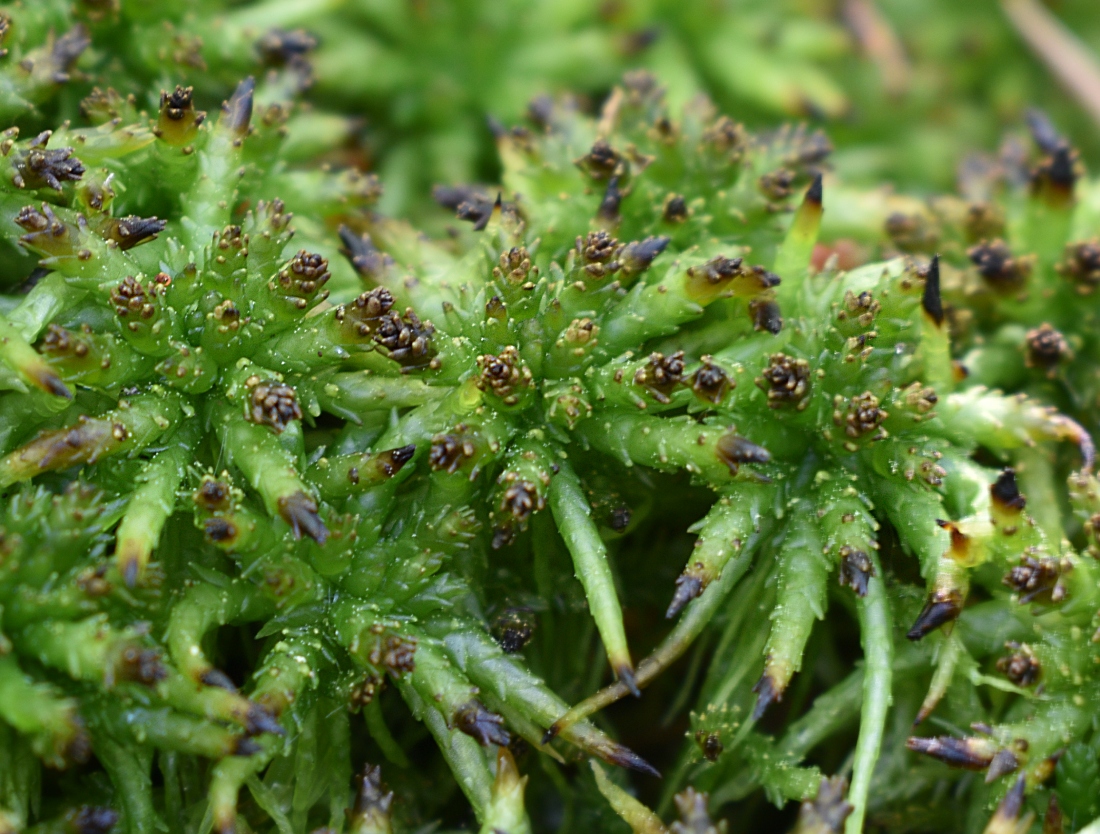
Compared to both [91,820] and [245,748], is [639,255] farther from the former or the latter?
[91,820]

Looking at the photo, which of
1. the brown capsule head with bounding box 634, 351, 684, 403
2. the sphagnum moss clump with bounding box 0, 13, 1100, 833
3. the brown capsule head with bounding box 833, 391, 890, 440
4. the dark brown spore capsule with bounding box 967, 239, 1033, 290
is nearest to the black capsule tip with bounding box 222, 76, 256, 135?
the sphagnum moss clump with bounding box 0, 13, 1100, 833

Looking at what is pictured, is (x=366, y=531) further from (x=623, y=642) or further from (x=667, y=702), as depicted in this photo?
(x=667, y=702)

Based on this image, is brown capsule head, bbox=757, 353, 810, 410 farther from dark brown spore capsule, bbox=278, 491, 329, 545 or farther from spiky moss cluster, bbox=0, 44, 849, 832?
dark brown spore capsule, bbox=278, 491, 329, 545

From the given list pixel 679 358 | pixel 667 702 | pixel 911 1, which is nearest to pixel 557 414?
pixel 679 358

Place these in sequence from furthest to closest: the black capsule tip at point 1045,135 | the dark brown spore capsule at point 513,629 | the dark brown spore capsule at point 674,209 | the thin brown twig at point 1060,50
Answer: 1. the thin brown twig at point 1060,50
2. the black capsule tip at point 1045,135
3. the dark brown spore capsule at point 674,209
4. the dark brown spore capsule at point 513,629

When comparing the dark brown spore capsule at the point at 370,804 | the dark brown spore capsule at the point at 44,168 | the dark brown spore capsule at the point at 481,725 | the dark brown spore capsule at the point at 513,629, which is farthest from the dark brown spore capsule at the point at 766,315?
the dark brown spore capsule at the point at 44,168

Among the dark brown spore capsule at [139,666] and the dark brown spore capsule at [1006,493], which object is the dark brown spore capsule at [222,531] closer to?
the dark brown spore capsule at [139,666]
